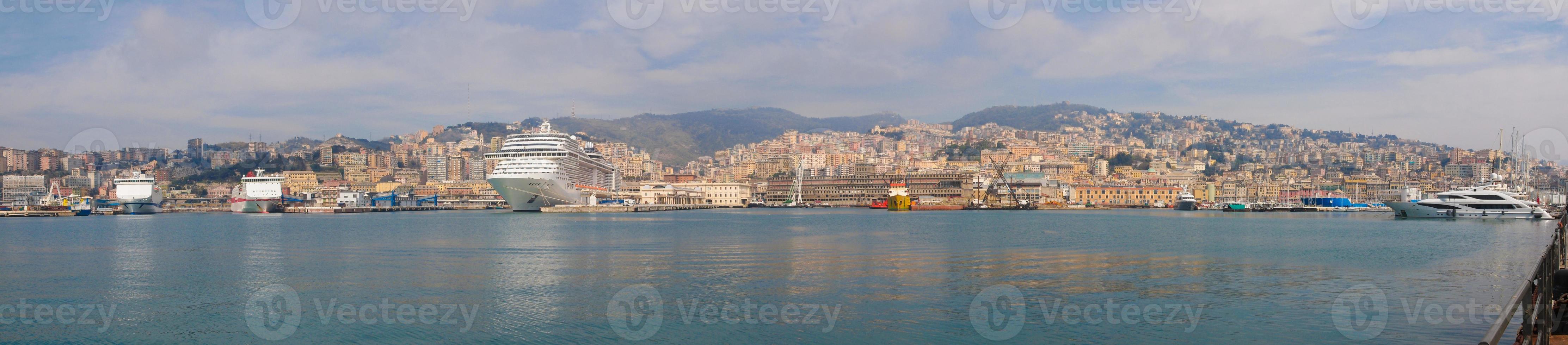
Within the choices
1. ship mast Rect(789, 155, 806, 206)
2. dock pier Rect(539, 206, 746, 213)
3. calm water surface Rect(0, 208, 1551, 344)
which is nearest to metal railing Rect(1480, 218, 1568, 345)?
calm water surface Rect(0, 208, 1551, 344)

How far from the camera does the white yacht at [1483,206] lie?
3822 cm

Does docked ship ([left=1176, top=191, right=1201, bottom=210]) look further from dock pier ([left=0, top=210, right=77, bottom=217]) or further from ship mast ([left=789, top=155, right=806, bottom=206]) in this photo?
dock pier ([left=0, top=210, right=77, bottom=217])

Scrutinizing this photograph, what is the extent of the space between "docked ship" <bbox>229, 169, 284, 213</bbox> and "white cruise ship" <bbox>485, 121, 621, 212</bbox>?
18.4 meters

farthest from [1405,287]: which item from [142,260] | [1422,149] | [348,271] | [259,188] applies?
[1422,149]

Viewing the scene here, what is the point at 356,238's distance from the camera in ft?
86.5

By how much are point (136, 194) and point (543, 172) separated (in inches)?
1454

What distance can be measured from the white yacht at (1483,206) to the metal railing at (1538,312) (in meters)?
39.0

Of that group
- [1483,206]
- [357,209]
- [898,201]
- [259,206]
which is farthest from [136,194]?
[1483,206]

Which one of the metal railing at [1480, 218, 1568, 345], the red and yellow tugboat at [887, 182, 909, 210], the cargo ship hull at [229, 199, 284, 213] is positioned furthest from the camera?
the red and yellow tugboat at [887, 182, 909, 210]

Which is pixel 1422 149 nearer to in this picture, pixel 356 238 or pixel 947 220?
pixel 947 220

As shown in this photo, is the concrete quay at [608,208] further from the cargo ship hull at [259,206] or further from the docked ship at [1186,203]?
the docked ship at [1186,203]

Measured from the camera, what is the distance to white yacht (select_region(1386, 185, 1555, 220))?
3822cm

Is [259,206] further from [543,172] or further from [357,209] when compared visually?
[543,172]

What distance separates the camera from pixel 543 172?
2101 inches
